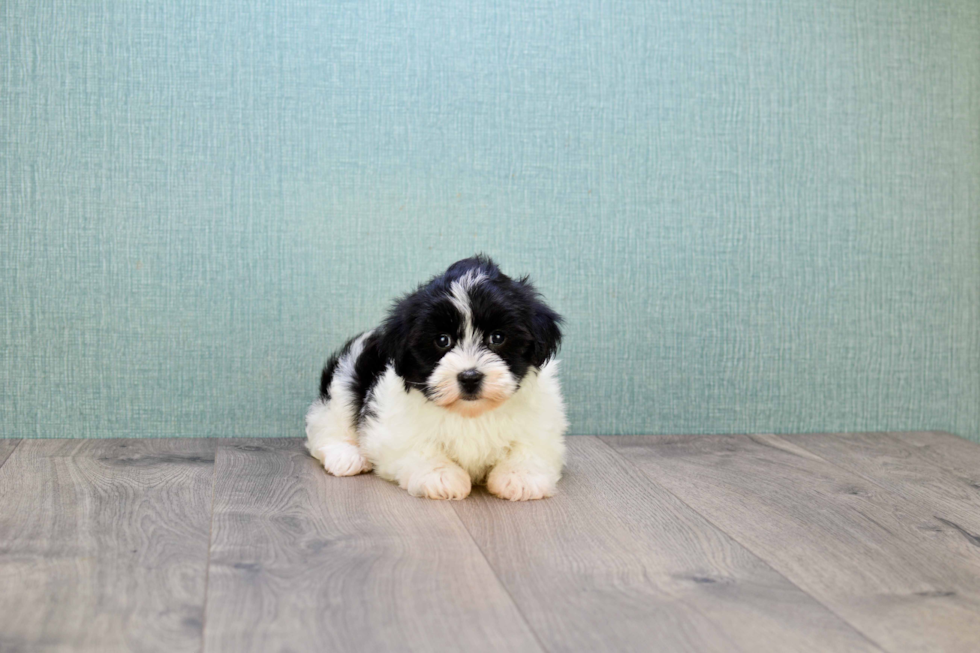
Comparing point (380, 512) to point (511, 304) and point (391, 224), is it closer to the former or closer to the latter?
point (511, 304)

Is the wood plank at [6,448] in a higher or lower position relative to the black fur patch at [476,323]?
lower

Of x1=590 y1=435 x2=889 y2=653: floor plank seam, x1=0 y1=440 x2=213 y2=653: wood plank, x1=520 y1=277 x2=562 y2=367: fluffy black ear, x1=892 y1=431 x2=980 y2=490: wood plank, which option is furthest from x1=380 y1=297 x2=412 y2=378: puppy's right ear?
x1=892 y1=431 x2=980 y2=490: wood plank

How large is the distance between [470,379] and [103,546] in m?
0.77

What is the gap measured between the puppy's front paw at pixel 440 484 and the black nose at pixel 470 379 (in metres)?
0.23

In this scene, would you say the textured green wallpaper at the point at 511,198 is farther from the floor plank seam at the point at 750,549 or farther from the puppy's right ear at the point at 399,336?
the puppy's right ear at the point at 399,336

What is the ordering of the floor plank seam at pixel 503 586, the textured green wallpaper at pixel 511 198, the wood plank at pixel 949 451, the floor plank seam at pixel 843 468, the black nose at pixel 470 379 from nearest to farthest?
the floor plank seam at pixel 503 586
the black nose at pixel 470 379
the floor plank seam at pixel 843 468
the wood plank at pixel 949 451
the textured green wallpaper at pixel 511 198

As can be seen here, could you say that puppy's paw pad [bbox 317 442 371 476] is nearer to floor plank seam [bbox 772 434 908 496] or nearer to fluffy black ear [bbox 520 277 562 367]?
fluffy black ear [bbox 520 277 562 367]

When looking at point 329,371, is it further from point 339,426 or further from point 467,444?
point 467,444

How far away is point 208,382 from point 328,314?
39 centimetres

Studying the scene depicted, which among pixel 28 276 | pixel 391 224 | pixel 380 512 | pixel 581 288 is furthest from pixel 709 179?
pixel 28 276

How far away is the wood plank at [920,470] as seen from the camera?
196cm

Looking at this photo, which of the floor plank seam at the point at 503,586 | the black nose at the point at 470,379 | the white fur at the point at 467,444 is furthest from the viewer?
the white fur at the point at 467,444

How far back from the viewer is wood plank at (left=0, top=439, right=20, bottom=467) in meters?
A: 2.34

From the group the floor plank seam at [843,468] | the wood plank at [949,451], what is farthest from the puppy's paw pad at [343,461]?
the wood plank at [949,451]
